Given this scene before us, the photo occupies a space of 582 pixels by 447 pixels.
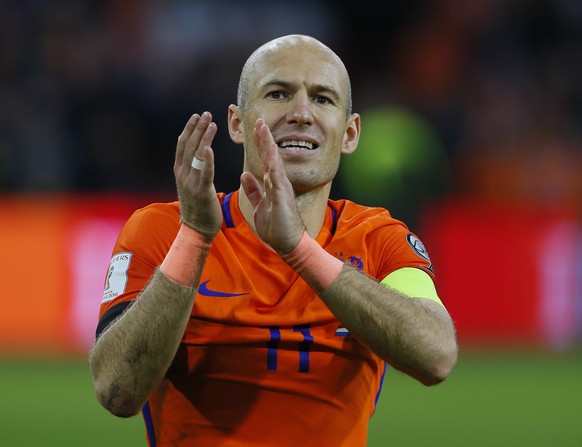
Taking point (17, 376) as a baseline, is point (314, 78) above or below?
above

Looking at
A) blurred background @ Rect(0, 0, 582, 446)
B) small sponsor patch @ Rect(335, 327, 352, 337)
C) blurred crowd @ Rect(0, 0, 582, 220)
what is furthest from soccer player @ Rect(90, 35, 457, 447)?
blurred crowd @ Rect(0, 0, 582, 220)

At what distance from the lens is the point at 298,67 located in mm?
4418

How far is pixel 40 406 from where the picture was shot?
949cm

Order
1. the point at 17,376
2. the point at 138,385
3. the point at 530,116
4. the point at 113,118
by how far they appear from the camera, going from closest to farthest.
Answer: the point at 138,385 → the point at 17,376 → the point at 113,118 → the point at 530,116

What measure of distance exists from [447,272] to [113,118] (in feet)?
14.3

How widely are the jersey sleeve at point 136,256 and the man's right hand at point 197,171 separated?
0.41m

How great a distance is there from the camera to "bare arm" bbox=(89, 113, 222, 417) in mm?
3771

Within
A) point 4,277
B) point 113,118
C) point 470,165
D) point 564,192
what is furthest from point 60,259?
point 564,192

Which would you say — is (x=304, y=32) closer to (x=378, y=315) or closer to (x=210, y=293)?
(x=210, y=293)

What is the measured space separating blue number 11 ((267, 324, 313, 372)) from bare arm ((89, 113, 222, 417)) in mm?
407

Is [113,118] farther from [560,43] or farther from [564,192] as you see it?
[560,43]

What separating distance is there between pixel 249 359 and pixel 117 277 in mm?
556

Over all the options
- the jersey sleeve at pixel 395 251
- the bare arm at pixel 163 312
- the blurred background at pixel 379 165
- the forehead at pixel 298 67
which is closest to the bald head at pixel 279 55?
the forehead at pixel 298 67

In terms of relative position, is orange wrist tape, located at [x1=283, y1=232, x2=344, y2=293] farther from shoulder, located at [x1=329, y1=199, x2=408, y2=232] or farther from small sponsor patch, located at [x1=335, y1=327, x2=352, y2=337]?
shoulder, located at [x1=329, y1=199, x2=408, y2=232]
